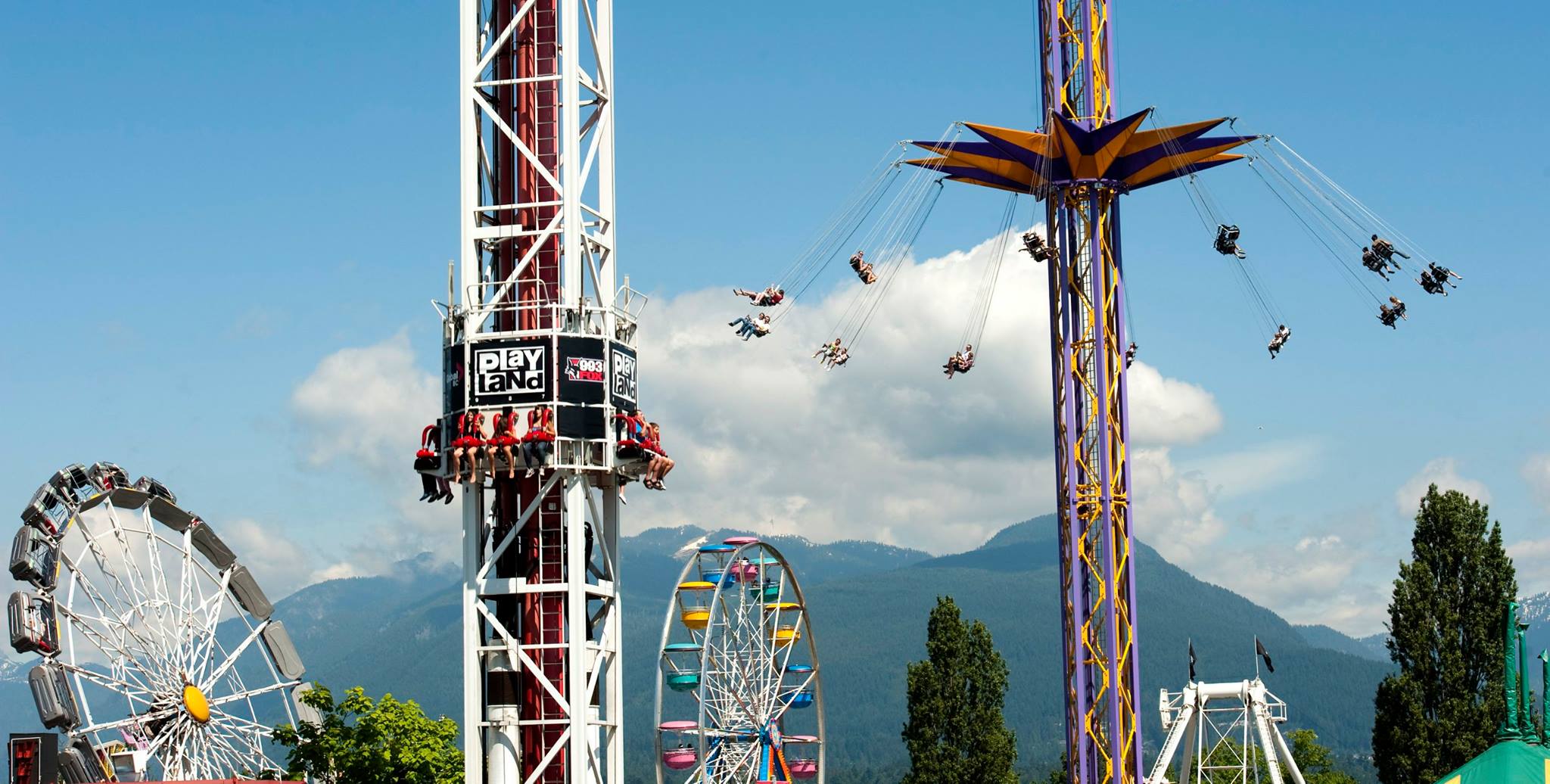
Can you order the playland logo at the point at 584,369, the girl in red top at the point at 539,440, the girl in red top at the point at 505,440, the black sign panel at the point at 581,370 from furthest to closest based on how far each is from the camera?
the playland logo at the point at 584,369
the black sign panel at the point at 581,370
the girl in red top at the point at 539,440
the girl in red top at the point at 505,440

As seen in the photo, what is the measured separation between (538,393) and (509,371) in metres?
1.09

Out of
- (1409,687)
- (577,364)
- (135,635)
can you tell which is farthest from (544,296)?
(1409,687)

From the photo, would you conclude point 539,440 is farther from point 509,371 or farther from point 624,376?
point 624,376

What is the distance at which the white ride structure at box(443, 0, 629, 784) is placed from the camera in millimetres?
59844

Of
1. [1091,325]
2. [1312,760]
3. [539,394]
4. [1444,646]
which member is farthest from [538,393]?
[1312,760]

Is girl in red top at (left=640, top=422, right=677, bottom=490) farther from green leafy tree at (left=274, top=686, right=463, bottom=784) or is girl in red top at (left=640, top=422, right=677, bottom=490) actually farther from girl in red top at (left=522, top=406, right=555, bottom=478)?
green leafy tree at (left=274, top=686, right=463, bottom=784)

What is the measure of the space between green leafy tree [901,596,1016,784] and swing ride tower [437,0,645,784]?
1785 inches

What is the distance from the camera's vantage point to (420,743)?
80938 mm

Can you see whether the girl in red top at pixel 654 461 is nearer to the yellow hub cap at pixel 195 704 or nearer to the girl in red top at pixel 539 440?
the girl in red top at pixel 539 440

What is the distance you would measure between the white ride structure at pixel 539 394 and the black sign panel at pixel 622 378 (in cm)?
6

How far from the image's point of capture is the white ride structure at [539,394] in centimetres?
5984

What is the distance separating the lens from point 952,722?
10662cm

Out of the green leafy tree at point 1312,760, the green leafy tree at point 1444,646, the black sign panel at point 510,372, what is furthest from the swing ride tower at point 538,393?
the green leafy tree at point 1312,760

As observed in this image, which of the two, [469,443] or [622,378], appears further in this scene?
[622,378]
